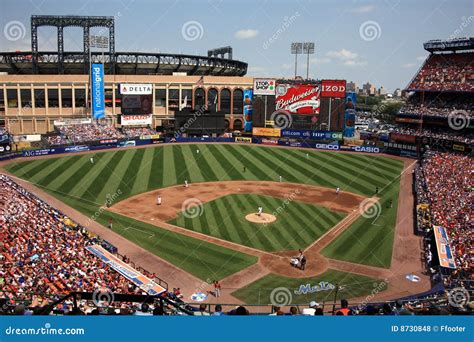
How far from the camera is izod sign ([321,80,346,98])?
69.4 metres

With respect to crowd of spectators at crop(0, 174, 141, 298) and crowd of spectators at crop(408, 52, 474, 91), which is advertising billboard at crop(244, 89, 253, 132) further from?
crowd of spectators at crop(0, 174, 141, 298)

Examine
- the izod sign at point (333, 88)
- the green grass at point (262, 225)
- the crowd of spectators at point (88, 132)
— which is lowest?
the green grass at point (262, 225)

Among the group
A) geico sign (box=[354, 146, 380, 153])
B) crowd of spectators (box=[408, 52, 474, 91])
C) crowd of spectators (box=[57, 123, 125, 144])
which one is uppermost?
crowd of spectators (box=[408, 52, 474, 91])

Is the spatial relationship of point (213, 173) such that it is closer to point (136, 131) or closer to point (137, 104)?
point (136, 131)

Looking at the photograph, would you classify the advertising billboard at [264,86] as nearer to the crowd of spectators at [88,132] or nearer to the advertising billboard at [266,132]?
the advertising billboard at [266,132]

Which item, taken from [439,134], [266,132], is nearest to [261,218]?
[266,132]

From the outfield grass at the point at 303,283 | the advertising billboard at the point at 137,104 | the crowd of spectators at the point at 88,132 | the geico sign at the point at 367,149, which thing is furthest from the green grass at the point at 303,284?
the advertising billboard at the point at 137,104

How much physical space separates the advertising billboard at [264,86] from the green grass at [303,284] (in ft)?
170

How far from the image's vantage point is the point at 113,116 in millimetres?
73812

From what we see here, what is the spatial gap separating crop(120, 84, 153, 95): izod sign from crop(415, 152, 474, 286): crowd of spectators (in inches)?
1752

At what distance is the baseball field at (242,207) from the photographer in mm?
23891

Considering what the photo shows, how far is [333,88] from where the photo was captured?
69.7 metres

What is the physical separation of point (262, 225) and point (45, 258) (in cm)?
1496

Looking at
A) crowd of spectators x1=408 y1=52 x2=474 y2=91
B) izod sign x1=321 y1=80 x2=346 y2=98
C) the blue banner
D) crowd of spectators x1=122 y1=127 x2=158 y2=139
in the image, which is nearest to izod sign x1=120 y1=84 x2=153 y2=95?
the blue banner
